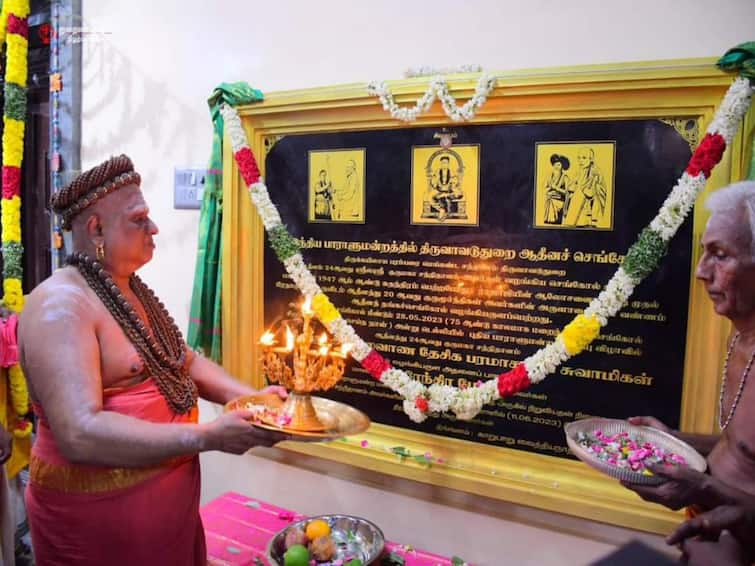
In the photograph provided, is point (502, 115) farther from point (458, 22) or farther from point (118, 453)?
point (118, 453)

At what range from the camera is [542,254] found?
87.1 inches

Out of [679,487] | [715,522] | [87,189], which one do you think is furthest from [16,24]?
[715,522]

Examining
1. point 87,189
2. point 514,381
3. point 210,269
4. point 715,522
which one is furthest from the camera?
point 210,269

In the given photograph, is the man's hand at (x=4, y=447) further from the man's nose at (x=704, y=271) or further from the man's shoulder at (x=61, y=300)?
the man's nose at (x=704, y=271)

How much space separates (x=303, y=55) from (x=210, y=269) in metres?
1.11

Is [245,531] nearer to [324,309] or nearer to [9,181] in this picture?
[324,309]

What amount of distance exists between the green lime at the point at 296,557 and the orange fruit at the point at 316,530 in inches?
5.2

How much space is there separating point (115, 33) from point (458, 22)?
204cm

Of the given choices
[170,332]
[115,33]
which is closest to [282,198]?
[170,332]

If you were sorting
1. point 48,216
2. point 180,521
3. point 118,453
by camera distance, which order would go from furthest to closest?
1. point 48,216
2. point 180,521
3. point 118,453

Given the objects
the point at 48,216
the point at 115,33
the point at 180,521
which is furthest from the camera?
the point at 48,216

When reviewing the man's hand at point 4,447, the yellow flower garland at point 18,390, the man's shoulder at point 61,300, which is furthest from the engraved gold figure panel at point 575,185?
the yellow flower garland at point 18,390

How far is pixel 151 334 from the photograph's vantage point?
201cm

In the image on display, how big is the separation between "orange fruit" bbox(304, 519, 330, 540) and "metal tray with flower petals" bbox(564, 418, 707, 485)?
3.45ft
